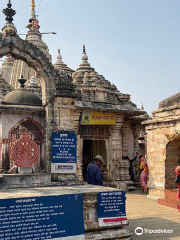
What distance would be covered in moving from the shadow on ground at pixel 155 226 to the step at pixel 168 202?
171cm

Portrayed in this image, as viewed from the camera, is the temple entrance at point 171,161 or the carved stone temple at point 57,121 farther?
the temple entrance at point 171,161

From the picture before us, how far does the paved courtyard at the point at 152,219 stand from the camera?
6045 mm

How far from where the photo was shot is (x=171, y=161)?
34.1 ft

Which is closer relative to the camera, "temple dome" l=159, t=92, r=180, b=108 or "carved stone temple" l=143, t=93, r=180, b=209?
"carved stone temple" l=143, t=93, r=180, b=209

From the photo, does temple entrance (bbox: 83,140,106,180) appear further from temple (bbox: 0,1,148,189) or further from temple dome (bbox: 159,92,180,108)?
temple dome (bbox: 159,92,180,108)

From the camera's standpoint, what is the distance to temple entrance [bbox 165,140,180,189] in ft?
33.8

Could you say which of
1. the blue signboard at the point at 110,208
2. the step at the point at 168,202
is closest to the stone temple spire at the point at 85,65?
the step at the point at 168,202

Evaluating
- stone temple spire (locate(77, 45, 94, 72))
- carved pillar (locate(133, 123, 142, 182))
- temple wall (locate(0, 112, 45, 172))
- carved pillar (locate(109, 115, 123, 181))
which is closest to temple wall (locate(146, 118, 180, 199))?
carved pillar (locate(109, 115, 123, 181))

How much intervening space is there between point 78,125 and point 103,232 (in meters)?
7.98

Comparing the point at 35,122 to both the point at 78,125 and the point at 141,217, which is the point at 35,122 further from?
the point at 78,125

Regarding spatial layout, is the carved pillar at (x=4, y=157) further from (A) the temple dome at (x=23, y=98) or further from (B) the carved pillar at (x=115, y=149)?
(B) the carved pillar at (x=115, y=149)

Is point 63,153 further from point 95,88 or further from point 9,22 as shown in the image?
point 95,88

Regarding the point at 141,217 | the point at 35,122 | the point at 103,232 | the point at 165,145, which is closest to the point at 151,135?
the point at 165,145

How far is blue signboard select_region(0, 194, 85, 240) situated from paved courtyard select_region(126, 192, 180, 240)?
1.54m
